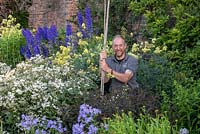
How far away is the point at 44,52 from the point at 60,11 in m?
3.30

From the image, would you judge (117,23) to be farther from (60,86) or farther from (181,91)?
(181,91)

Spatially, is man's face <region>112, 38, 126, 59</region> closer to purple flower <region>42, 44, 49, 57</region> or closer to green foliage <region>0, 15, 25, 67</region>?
purple flower <region>42, 44, 49, 57</region>

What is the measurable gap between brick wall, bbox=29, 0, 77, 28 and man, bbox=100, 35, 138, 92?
475cm

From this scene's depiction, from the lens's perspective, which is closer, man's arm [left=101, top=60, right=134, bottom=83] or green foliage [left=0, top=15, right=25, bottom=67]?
man's arm [left=101, top=60, right=134, bottom=83]

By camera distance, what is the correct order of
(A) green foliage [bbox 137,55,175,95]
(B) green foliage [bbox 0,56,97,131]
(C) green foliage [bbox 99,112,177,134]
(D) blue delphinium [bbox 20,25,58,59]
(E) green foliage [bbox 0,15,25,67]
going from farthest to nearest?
(E) green foliage [bbox 0,15,25,67], (D) blue delphinium [bbox 20,25,58,59], (A) green foliage [bbox 137,55,175,95], (B) green foliage [bbox 0,56,97,131], (C) green foliage [bbox 99,112,177,134]

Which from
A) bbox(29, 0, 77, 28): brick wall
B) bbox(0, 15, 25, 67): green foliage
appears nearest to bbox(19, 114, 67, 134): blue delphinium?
bbox(0, 15, 25, 67): green foliage

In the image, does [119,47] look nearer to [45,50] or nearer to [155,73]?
[155,73]

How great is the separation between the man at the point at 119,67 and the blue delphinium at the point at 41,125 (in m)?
1.09

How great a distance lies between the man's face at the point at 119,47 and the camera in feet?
19.4

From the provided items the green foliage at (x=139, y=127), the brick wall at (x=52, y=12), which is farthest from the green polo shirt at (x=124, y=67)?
the brick wall at (x=52, y=12)

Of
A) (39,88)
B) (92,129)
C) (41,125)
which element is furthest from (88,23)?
(92,129)

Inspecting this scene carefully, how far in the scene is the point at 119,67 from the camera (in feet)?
19.7

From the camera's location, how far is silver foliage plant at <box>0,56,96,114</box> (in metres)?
5.32

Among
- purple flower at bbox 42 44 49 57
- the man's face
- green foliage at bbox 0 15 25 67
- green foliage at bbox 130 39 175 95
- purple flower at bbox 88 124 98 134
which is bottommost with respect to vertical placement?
green foliage at bbox 0 15 25 67
